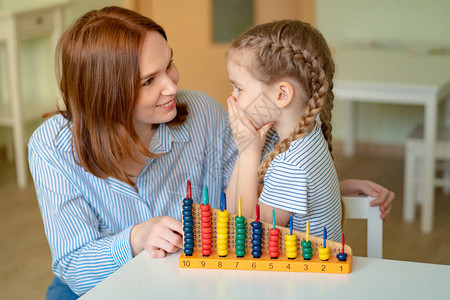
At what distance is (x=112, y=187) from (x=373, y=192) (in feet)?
1.77

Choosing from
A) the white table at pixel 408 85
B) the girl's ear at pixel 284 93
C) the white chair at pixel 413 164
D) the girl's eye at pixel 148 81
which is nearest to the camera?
the girl's ear at pixel 284 93

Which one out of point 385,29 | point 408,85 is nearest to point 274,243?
point 408,85

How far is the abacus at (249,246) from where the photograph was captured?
3.09ft

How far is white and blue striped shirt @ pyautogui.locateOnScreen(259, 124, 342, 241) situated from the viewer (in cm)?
104

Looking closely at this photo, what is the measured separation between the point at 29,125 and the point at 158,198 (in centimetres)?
258

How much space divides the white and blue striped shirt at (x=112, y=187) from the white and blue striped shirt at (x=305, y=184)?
0.93ft

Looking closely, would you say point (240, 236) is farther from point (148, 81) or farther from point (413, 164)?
point (413, 164)

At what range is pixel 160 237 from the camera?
3.31 feet

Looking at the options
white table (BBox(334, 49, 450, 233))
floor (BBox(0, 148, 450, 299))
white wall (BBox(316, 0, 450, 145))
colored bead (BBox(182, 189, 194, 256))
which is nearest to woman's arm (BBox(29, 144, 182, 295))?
colored bead (BBox(182, 189, 194, 256))

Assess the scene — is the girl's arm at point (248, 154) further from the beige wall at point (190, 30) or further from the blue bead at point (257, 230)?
the beige wall at point (190, 30)

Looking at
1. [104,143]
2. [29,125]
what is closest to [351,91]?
[104,143]

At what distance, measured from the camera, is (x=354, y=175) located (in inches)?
123

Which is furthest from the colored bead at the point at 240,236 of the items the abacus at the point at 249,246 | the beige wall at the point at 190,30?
the beige wall at the point at 190,30

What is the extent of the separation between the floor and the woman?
79cm
